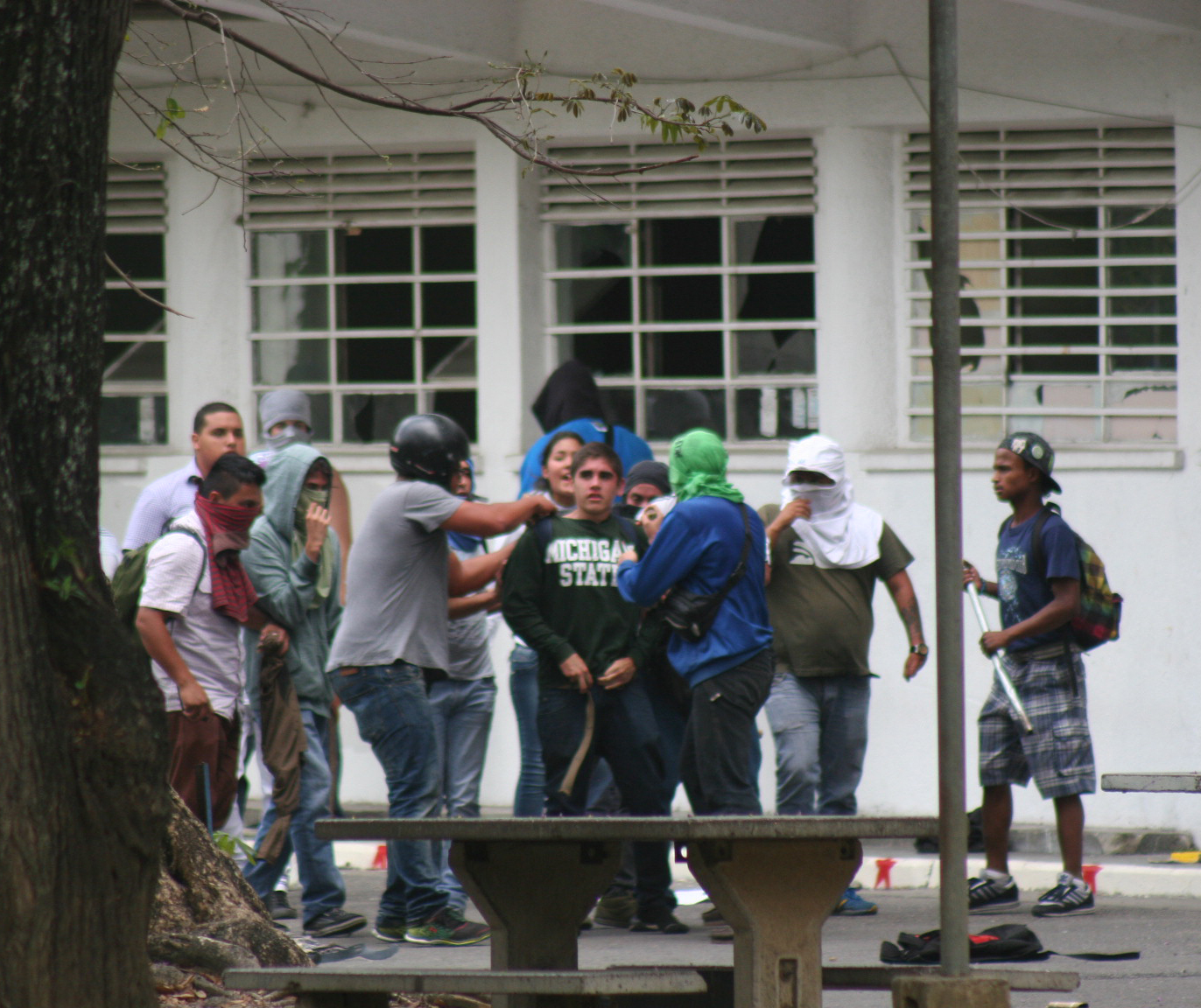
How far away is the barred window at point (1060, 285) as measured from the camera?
1018 cm

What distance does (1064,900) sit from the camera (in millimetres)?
8000

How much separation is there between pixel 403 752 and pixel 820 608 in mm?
2008

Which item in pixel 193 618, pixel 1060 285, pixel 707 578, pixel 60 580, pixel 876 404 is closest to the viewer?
pixel 60 580

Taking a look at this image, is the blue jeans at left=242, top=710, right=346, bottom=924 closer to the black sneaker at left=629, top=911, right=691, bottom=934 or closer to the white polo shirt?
the white polo shirt

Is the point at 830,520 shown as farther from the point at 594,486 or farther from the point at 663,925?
the point at 663,925

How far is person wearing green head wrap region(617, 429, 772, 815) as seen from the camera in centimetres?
740

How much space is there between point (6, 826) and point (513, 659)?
4.84 meters

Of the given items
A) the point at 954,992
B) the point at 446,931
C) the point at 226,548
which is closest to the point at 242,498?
the point at 226,548

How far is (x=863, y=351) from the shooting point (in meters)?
10.5

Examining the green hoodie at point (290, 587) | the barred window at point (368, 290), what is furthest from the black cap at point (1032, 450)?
the barred window at point (368, 290)

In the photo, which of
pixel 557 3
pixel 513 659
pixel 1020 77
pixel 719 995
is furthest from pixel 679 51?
pixel 719 995

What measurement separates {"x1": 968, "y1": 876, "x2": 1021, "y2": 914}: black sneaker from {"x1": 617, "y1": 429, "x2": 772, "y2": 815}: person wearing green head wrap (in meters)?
1.21

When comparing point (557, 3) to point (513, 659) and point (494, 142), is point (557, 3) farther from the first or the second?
point (513, 659)

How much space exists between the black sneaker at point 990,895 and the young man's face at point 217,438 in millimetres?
3688
